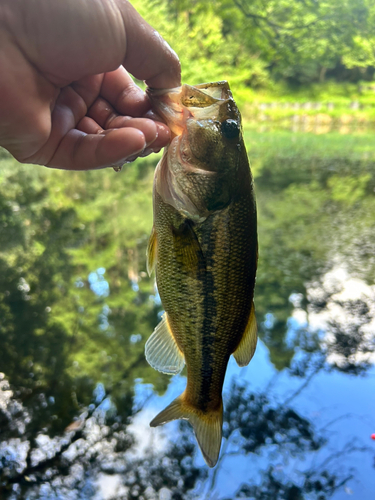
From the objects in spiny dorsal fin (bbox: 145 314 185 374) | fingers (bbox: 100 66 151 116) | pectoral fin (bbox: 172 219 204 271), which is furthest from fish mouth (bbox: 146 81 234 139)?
spiny dorsal fin (bbox: 145 314 185 374)

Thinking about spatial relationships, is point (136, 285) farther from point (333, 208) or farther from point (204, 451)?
point (333, 208)

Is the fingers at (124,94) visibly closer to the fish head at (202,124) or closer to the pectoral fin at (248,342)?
the fish head at (202,124)

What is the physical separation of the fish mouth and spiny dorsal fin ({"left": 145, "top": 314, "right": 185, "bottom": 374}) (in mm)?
690

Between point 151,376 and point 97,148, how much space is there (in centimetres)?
240

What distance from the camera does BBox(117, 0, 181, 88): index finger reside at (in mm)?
1005

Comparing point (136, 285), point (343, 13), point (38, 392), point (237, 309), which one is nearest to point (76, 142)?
point (237, 309)

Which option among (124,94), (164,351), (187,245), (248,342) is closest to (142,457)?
(164,351)

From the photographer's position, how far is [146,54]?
3.43 ft

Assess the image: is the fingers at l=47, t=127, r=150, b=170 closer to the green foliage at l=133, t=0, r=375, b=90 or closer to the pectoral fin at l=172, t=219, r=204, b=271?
the pectoral fin at l=172, t=219, r=204, b=271

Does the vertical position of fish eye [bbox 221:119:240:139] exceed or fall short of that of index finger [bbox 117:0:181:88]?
it falls short

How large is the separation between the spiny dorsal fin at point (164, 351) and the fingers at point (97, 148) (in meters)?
0.61

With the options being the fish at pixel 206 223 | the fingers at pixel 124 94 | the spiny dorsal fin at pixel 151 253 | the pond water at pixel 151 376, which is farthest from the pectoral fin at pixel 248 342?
the pond water at pixel 151 376

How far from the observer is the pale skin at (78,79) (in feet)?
2.87

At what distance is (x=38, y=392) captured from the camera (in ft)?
9.31
